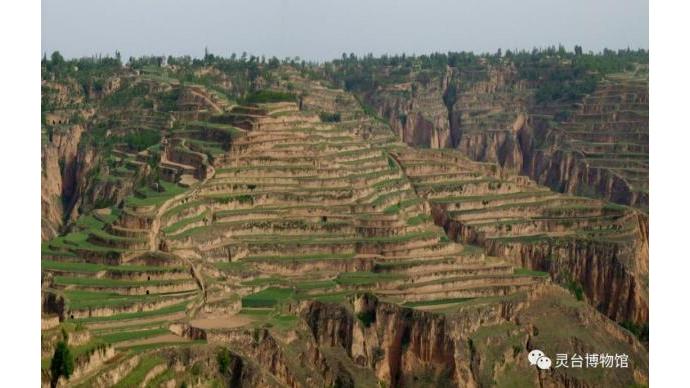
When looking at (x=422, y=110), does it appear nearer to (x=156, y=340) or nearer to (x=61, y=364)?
(x=156, y=340)

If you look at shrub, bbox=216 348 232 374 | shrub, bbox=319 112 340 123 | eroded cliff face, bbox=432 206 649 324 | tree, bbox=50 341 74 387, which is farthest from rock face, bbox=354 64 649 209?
tree, bbox=50 341 74 387

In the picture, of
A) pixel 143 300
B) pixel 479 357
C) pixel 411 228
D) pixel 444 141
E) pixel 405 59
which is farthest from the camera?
pixel 405 59

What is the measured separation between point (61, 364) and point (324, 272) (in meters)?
22.6

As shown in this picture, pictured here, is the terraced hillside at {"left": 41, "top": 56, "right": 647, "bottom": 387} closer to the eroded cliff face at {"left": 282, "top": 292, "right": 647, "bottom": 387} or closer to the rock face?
the eroded cliff face at {"left": 282, "top": 292, "right": 647, "bottom": 387}

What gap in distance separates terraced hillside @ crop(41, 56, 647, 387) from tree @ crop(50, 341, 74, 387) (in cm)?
26

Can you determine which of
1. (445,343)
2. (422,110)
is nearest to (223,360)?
(445,343)

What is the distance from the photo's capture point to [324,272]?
243 feet

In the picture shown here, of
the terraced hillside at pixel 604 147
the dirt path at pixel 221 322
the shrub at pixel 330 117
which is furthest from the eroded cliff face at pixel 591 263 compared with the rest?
the shrub at pixel 330 117

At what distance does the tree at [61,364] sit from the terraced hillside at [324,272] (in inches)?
10.1

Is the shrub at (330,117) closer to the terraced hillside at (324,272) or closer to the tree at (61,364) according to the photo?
the terraced hillside at (324,272)

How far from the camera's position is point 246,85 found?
14825cm

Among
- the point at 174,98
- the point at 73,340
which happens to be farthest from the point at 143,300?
the point at 174,98

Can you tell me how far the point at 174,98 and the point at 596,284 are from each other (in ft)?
168

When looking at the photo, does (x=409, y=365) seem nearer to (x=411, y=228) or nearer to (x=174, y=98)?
A: (x=411, y=228)
